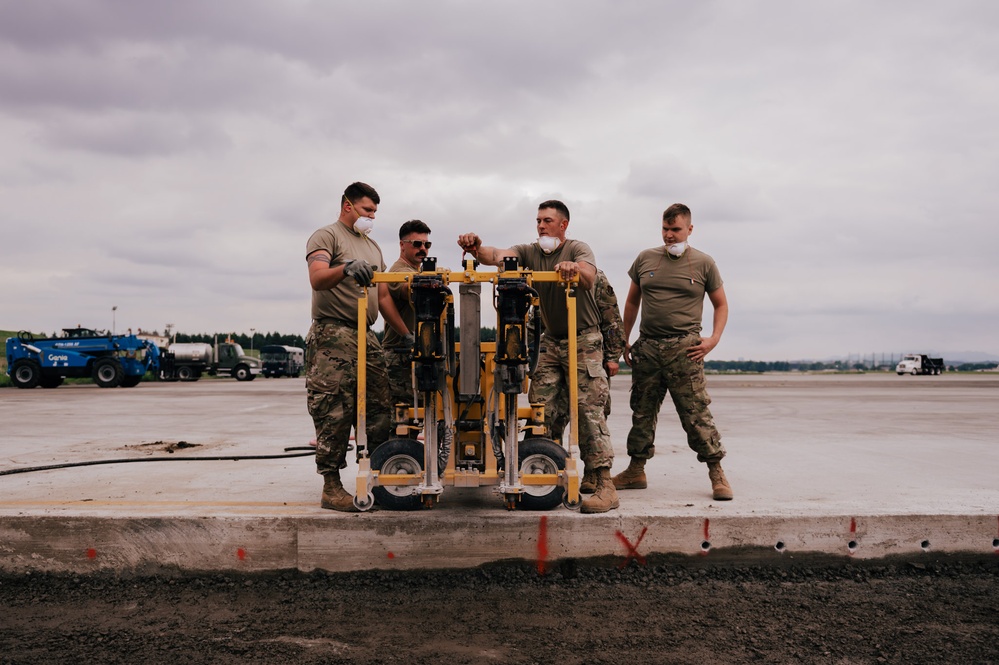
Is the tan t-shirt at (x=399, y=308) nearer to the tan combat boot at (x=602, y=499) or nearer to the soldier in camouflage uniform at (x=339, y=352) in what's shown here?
the soldier in camouflage uniform at (x=339, y=352)

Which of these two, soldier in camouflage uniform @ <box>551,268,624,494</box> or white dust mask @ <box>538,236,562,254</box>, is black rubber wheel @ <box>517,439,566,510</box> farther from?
white dust mask @ <box>538,236,562,254</box>

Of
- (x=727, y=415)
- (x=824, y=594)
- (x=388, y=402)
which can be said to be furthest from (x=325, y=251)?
(x=727, y=415)

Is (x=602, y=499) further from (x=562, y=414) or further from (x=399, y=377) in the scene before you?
(x=399, y=377)

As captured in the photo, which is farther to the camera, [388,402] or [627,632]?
[388,402]

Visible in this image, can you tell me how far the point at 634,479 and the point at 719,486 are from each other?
2.11 ft

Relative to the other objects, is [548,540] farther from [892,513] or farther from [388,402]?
[892,513]

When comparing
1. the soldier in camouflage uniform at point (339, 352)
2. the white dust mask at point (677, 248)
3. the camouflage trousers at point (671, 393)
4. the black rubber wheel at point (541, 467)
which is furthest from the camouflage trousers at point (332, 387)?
the white dust mask at point (677, 248)

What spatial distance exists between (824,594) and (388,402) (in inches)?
110

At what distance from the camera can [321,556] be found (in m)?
3.79

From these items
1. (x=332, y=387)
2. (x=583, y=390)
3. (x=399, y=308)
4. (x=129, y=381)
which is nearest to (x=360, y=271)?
(x=332, y=387)

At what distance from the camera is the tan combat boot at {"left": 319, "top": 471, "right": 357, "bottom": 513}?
3.99m

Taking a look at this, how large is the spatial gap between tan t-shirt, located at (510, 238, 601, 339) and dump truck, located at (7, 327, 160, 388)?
23.5 metres

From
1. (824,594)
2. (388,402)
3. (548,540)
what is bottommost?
(824,594)

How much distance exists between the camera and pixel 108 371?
23562mm
